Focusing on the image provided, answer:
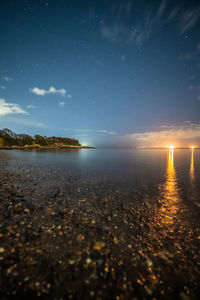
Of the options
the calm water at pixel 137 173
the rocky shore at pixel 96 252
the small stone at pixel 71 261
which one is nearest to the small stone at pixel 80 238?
the rocky shore at pixel 96 252

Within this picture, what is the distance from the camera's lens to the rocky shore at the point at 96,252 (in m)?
3.47

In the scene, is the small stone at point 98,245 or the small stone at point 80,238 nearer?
the small stone at point 98,245

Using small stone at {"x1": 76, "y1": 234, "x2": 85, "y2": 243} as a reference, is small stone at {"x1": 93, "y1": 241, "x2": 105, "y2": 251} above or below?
below

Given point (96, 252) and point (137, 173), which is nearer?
Answer: point (96, 252)

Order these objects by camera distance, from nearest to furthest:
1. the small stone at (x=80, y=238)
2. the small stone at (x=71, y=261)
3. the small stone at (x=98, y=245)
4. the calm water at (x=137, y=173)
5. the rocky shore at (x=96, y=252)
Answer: the rocky shore at (x=96, y=252) < the small stone at (x=71, y=261) < the small stone at (x=98, y=245) < the small stone at (x=80, y=238) < the calm water at (x=137, y=173)

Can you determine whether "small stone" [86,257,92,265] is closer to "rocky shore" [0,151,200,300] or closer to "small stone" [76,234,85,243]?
"rocky shore" [0,151,200,300]

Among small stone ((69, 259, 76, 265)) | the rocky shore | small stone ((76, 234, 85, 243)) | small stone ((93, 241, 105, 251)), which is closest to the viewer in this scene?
the rocky shore

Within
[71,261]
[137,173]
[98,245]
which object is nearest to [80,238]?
[98,245]

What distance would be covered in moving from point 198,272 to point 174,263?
Result: 748 mm

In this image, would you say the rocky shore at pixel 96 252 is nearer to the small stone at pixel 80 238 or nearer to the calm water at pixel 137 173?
the small stone at pixel 80 238

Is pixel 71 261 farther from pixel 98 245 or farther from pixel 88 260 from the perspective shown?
pixel 98 245

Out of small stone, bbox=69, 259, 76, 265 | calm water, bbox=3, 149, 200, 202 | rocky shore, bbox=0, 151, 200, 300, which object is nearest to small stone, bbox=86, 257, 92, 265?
rocky shore, bbox=0, 151, 200, 300

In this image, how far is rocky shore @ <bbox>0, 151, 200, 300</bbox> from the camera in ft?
11.4

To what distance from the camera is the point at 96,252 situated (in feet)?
15.4
